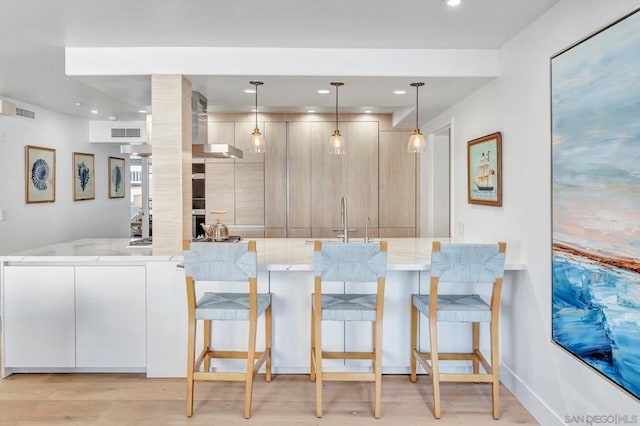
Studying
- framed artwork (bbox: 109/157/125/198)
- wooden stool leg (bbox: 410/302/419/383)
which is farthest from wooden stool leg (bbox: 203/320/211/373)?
framed artwork (bbox: 109/157/125/198)

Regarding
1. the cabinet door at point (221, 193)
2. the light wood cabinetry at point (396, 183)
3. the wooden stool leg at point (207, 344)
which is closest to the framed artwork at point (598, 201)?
the wooden stool leg at point (207, 344)

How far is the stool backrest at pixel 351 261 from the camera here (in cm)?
265

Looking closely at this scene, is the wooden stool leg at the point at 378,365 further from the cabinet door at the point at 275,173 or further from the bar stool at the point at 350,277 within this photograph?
the cabinet door at the point at 275,173

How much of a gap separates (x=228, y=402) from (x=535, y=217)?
2238 millimetres

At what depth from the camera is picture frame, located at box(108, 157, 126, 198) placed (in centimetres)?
709

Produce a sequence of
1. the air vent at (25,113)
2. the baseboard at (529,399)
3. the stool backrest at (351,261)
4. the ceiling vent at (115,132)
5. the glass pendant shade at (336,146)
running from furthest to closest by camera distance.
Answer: the ceiling vent at (115,132), the air vent at (25,113), the glass pendant shade at (336,146), the stool backrest at (351,261), the baseboard at (529,399)

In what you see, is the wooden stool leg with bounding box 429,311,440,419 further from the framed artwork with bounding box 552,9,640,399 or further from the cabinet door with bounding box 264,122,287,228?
the cabinet door with bounding box 264,122,287,228

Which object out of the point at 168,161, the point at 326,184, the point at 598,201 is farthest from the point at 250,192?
the point at 598,201

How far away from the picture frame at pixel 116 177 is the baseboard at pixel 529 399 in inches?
243

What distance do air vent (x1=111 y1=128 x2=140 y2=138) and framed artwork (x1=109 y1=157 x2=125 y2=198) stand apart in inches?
28.7

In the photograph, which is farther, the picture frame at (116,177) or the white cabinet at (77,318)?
the picture frame at (116,177)

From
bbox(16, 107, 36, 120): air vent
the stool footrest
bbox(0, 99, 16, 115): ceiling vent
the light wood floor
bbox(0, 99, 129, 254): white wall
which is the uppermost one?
bbox(16, 107, 36, 120): air vent

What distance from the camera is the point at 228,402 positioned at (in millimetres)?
2914

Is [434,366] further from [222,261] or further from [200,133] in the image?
[200,133]
